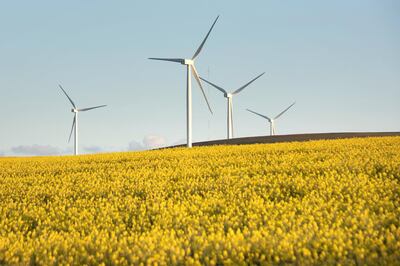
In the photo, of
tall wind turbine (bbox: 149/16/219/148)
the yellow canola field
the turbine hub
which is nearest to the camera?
the yellow canola field

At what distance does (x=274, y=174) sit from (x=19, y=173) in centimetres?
1579

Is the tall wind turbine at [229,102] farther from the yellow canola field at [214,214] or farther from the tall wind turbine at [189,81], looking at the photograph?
the yellow canola field at [214,214]

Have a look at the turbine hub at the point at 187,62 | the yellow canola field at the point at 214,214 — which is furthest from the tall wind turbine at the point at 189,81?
the yellow canola field at the point at 214,214

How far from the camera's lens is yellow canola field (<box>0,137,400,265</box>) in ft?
32.4

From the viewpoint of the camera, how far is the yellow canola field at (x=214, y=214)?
32.4ft

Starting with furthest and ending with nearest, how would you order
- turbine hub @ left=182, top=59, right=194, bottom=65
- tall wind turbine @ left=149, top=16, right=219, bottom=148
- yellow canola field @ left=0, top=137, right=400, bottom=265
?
turbine hub @ left=182, top=59, right=194, bottom=65, tall wind turbine @ left=149, top=16, right=219, bottom=148, yellow canola field @ left=0, top=137, right=400, bottom=265

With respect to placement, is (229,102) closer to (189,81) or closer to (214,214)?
(189,81)

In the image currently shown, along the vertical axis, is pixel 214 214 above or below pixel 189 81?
below

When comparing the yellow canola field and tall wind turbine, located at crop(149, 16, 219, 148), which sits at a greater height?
tall wind turbine, located at crop(149, 16, 219, 148)

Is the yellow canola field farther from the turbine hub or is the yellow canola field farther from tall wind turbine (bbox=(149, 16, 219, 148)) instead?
the turbine hub

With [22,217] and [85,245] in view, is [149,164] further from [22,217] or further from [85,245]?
[85,245]

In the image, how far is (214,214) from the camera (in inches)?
541

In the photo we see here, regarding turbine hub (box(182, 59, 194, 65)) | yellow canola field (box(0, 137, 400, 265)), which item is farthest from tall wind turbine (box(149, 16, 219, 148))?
yellow canola field (box(0, 137, 400, 265))

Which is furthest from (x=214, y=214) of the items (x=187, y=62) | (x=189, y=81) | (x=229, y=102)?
(x=229, y=102)
